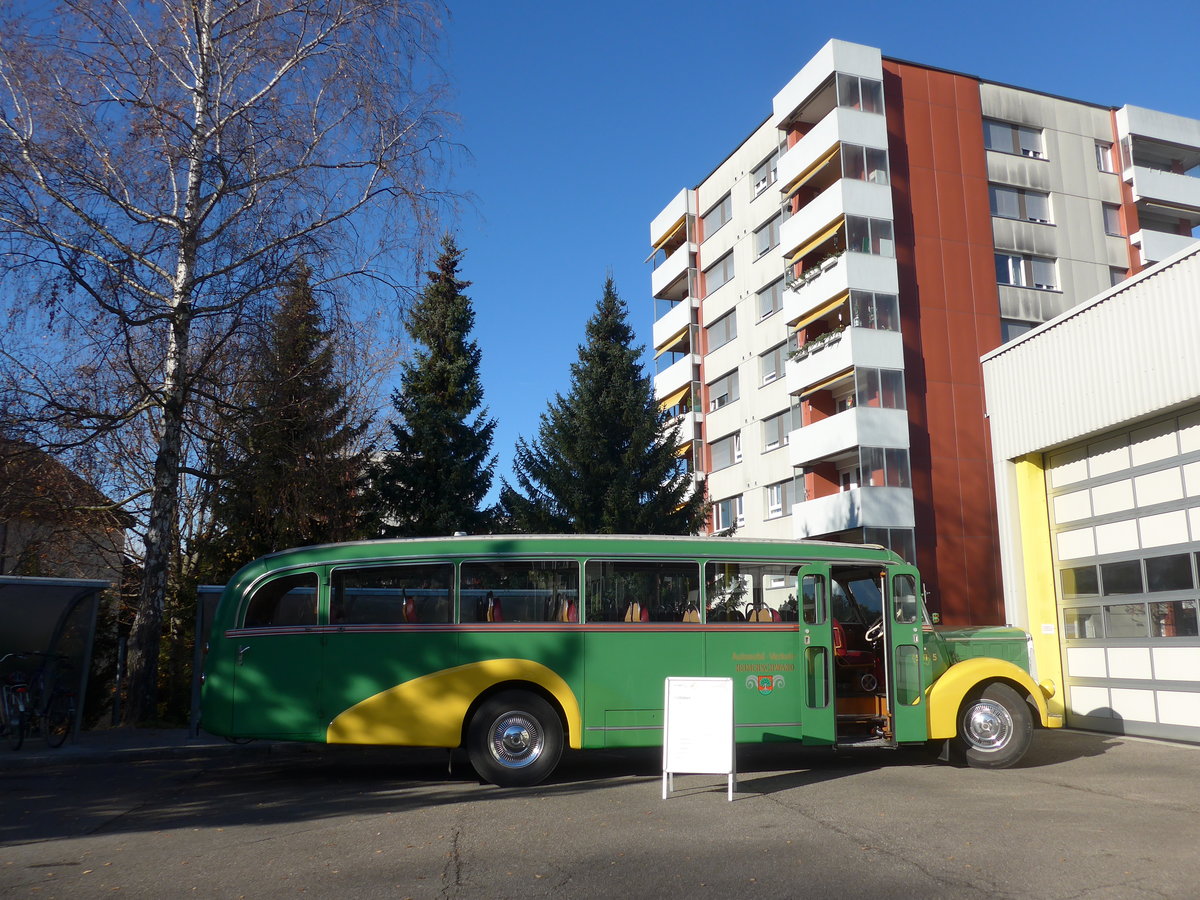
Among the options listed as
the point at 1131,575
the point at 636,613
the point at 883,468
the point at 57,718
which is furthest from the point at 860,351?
the point at 57,718

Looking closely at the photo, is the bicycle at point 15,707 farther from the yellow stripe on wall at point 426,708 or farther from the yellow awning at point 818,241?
the yellow awning at point 818,241

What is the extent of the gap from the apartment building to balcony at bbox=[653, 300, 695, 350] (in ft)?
8.92

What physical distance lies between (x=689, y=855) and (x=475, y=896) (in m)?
1.76

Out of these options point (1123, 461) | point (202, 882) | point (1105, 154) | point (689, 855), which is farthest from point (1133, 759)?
point (1105, 154)

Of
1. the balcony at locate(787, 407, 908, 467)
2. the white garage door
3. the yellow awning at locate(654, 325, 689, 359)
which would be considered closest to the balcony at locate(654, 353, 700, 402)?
the yellow awning at locate(654, 325, 689, 359)

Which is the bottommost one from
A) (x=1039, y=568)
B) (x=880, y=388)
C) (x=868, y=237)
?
(x=1039, y=568)

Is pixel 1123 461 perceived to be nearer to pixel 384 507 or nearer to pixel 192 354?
pixel 192 354

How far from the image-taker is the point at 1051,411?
16.1 metres

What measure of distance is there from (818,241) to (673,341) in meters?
12.3

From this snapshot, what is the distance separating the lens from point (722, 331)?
4091cm

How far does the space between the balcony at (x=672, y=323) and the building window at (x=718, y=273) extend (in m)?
1.17

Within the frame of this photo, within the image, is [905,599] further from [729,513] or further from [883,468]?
[729,513]

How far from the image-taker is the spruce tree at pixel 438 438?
2727cm

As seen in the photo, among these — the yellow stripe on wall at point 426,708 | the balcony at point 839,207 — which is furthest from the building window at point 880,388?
the yellow stripe on wall at point 426,708
